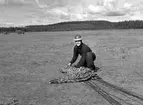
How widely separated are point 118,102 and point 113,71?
15.2ft

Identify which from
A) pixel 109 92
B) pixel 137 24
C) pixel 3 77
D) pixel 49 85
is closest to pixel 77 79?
pixel 49 85

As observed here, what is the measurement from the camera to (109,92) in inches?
275

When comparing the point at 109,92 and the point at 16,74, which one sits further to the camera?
the point at 16,74

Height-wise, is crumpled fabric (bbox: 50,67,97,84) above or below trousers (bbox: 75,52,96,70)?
below

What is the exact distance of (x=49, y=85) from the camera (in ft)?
27.0

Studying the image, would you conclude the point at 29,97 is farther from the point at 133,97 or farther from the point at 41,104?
the point at 133,97

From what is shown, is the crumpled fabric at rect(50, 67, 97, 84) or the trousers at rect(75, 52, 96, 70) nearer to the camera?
the crumpled fabric at rect(50, 67, 97, 84)

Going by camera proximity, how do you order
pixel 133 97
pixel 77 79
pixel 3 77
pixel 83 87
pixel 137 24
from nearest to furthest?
1. pixel 133 97
2. pixel 83 87
3. pixel 77 79
4. pixel 3 77
5. pixel 137 24

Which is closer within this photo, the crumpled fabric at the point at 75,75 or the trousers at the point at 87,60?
the crumpled fabric at the point at 75,75

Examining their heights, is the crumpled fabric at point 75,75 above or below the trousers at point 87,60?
below

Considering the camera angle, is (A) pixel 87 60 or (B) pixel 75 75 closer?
(B) pixel 75 75

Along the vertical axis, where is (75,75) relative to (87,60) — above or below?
below

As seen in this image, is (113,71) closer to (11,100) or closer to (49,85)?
(49,85)

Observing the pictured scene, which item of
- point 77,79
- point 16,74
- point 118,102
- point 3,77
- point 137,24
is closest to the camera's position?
point 118,102
